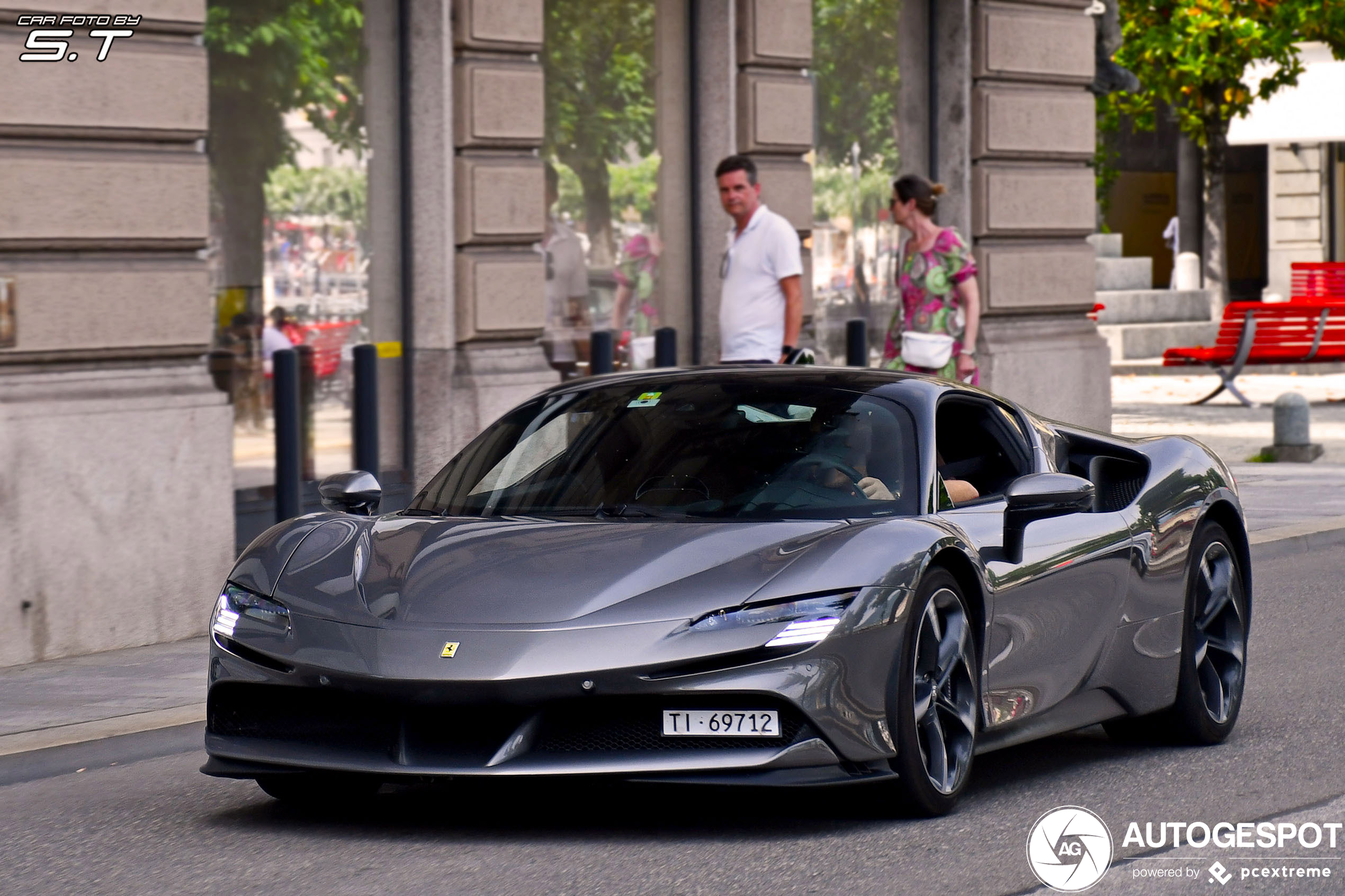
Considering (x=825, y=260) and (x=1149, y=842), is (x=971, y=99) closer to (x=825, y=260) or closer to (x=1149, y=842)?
(x=825, y=260)

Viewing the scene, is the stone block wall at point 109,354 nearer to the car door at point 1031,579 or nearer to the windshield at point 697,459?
the windshield at point 697,459

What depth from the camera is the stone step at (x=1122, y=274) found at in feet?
109

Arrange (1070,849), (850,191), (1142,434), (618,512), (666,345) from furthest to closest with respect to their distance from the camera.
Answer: (850,191) → (1142,434) → (666,345) → (618,512) → (1070,849)

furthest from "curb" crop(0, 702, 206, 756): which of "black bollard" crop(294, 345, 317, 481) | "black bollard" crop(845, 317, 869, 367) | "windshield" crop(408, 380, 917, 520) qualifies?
"black bollard" crop(845, 317, 869, 367)

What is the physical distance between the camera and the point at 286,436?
34.2ft

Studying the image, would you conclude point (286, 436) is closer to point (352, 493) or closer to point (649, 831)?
point (352, 493)

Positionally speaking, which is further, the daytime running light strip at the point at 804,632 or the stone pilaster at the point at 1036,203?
the stone pilaster at the point at 1036,203

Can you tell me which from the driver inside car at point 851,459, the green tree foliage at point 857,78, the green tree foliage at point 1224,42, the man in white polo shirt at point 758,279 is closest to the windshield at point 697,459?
the driver inside car at point 851,459

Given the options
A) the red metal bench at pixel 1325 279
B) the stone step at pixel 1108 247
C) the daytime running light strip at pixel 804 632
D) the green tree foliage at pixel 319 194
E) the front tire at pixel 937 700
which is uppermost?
the stone step at pixel 1108 247

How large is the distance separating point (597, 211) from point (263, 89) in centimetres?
277

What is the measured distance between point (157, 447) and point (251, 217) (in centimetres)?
A: 228

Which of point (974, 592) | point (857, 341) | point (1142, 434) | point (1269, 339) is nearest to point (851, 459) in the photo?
point (974, 592)

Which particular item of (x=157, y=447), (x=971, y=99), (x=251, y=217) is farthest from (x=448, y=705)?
(x=971, y=99)

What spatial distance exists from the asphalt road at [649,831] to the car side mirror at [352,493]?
0.84 m
